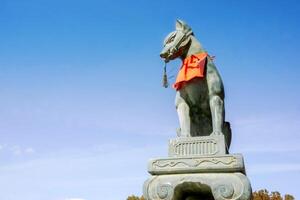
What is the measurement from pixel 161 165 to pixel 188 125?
40.0 inches

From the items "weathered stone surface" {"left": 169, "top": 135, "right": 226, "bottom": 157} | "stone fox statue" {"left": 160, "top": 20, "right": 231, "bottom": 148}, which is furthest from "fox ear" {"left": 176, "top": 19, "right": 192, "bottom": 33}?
"weathered stone surface" {"left": 169, "top": 135, "right": 226, "bottom": 157}

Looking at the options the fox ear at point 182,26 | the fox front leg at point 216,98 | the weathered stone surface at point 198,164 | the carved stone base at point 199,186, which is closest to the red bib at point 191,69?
the fox front leg at point 216,98

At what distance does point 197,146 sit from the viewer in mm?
6211

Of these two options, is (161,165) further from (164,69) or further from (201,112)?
(164,69)

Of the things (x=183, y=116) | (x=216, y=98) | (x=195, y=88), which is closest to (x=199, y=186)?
(x=183, y=116)

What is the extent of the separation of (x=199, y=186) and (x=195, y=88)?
6.19 ft

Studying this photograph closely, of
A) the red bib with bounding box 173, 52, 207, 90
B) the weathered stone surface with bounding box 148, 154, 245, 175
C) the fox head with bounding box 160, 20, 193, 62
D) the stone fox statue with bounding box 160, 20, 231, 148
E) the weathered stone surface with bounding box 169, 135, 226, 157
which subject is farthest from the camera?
the fox head with bounding box 160, 20, 193, 62

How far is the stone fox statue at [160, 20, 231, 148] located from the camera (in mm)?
6691

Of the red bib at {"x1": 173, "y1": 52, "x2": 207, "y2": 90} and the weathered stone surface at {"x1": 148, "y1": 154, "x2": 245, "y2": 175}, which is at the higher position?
the red bib at {"x1": 173, "y1": 52, "x2": 207, "y2": 90}

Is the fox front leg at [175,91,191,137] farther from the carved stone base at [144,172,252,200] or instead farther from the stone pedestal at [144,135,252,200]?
the carved stone base at [144,172,252,200]

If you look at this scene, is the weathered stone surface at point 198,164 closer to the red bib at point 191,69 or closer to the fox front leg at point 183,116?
the fox front leg at point 183,116

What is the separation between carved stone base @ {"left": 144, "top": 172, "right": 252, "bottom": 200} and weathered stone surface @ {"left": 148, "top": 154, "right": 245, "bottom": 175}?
8cm

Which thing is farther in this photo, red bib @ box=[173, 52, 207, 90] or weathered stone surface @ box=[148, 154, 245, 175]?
red bib @ box=[173, 52, 207, 90]

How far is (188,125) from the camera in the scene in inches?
266
